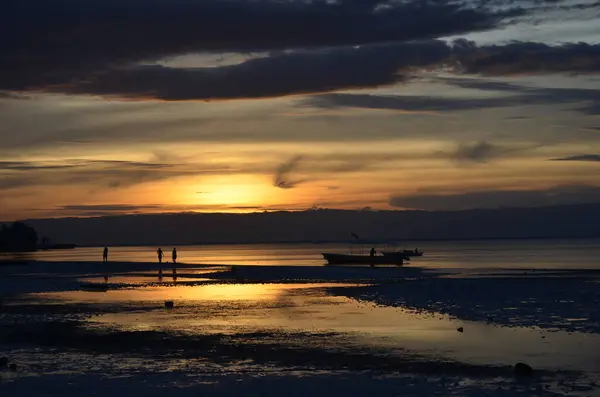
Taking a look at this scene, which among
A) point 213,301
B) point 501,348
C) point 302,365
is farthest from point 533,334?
point 213,301

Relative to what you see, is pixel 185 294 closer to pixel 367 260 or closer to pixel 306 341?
pixel 306 341

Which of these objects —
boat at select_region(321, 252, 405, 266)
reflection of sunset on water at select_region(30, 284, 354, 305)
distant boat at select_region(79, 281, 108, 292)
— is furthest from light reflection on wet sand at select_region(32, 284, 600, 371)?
boat at select_region(321, 252, 405, 266)

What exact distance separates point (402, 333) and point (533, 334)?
481 centimetres

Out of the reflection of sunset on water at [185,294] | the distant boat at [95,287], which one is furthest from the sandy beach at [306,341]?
the distant boat at [95,287]

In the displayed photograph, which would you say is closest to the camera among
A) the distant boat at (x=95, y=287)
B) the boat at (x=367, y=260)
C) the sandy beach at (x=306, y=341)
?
the sandy beach at (x=306, y=341)

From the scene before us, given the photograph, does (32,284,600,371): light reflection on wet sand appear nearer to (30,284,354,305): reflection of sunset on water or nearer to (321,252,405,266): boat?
(30,284,354,305): reflection of sunset on water

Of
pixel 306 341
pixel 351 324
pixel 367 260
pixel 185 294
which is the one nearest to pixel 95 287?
pixel 185 294

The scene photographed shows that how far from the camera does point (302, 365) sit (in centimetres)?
2370

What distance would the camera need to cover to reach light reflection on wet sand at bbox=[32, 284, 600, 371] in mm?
25453

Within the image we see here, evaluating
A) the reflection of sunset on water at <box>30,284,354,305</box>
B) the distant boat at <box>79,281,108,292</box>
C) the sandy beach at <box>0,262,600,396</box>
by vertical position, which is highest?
the distant boat at <box>79,281,108,292</box>

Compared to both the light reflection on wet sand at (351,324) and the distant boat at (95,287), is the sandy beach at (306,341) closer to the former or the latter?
the light reflection on wet sand at (351,324)

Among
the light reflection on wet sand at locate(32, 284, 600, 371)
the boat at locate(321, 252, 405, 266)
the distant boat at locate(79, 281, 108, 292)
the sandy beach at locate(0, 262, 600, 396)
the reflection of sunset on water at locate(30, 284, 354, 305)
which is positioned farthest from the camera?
the boat at locate(321, 252, 405, 266)

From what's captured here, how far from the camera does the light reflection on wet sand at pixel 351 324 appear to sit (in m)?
25.5

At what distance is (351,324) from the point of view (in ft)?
109
